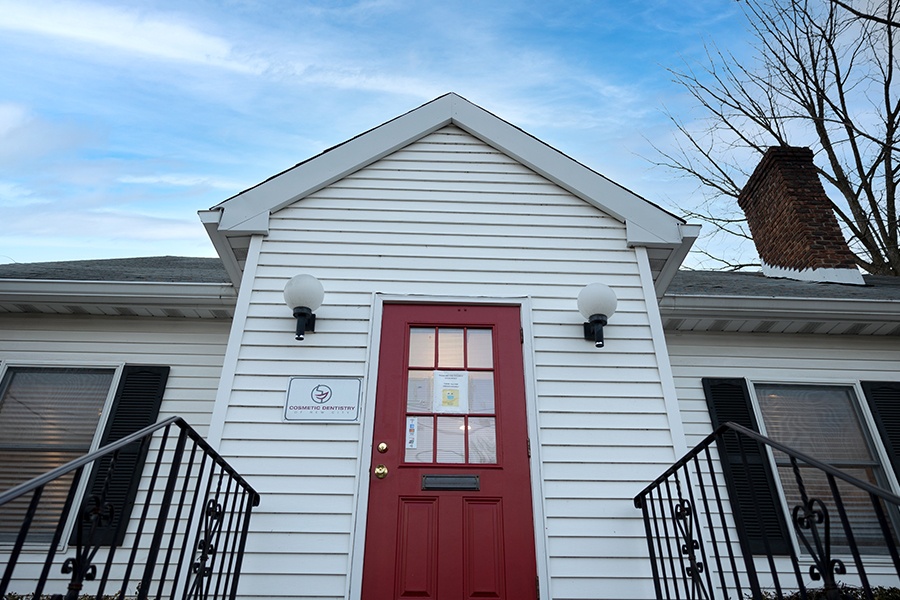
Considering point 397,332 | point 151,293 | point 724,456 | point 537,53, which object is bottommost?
point 724,456

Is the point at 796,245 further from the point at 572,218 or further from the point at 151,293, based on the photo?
the point at 151,293

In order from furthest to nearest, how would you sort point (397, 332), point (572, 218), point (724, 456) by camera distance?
point (572, 218) → point (397, 332) → point (724, 456)

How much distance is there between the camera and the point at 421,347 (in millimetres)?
4078

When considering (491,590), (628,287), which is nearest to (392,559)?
(491,590)

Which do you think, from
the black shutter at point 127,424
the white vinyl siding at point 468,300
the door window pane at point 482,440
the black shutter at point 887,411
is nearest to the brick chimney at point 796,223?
the black shutter at point 887,411

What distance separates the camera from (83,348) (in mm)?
5125

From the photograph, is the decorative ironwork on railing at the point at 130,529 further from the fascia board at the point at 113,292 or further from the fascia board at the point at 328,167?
the fascia board at the point at 328,167

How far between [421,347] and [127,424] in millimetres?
2703

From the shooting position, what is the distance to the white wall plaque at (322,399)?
3.75m

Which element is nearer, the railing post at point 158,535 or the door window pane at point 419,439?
the railing post at point 158,535

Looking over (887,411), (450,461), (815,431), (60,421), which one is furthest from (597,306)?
(60,421)

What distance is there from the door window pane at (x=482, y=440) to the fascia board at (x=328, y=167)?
88.4 inches

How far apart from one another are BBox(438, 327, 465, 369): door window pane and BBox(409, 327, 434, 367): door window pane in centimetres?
6

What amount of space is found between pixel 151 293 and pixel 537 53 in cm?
804
